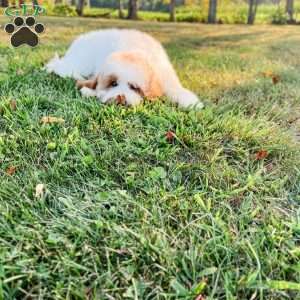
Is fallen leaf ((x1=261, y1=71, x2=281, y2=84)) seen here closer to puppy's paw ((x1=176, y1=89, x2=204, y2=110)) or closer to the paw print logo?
puppy's paw ((x1=176, y1=89, x2=204, y2=110))

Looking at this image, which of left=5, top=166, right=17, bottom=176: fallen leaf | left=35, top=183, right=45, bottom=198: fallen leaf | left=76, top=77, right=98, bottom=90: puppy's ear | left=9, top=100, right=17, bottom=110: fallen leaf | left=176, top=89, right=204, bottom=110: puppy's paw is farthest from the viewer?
left=76, top=77, right=98, bottom=90: puppy's ear

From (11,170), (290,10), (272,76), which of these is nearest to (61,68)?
(11,170)

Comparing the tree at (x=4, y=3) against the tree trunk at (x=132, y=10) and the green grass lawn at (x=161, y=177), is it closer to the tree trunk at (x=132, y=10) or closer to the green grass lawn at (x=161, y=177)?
the green grass lawn at (x=161, y=177)

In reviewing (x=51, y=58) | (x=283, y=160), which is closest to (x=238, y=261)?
(x=283, y=160)

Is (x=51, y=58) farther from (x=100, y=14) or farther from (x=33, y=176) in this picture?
(x=33, y=176)

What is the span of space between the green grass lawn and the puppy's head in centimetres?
9

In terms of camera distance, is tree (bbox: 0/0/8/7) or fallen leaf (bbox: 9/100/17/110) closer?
fallen leaf (bbox: 9/100/17/110)

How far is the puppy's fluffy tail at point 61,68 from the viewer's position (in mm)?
3066

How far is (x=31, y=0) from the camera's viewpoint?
3.12 meters

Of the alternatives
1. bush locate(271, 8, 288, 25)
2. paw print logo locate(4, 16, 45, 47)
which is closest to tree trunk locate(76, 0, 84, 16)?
paw print logo locate(4, 16, 45, 47)

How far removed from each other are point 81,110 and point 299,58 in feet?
4.69

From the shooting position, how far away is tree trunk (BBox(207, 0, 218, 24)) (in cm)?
306

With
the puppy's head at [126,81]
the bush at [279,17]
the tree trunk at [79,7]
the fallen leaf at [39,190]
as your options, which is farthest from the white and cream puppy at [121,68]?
the fallen leaf at [39,190]

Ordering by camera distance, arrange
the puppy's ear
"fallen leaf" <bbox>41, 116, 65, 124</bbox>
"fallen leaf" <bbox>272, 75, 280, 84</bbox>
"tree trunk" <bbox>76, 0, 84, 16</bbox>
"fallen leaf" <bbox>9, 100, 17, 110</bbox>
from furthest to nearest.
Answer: "tree trunk" <bbox>76, 0, 84, 16</bbox> → "fallen leaf" <bbox>272, 75, 280, 84</bbox> → the puppy's ear → "fallen leaf" <bbox>9, 100, 17, 110</bbox> → "fallen leaf" <bbox>41, 116, 65, 124</bbox>
